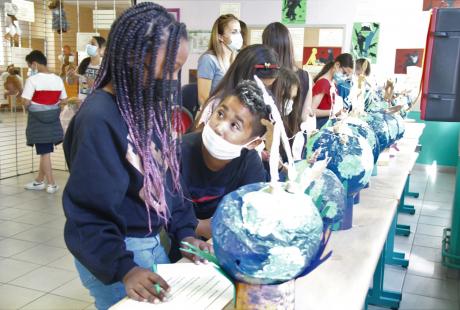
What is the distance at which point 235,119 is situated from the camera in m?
1.47

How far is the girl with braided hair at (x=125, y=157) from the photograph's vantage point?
108 centimetres

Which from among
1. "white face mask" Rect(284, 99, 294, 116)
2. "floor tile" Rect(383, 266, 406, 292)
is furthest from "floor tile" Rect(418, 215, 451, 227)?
"white face mask" Rect(284, 99, 294, 116)

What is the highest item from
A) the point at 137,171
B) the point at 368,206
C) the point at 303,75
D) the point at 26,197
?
the point at 303,75

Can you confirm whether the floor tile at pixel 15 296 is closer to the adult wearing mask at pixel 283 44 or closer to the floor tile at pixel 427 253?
the adult wearing mask at pixel 283 44

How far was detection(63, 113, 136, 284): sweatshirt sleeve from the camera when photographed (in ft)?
3.51

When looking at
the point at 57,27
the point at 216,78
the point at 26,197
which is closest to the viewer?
the point at 216,78

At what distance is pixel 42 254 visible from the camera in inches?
129

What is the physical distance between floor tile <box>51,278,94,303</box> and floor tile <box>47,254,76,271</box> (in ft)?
0.77

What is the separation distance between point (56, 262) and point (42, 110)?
7.52 ft

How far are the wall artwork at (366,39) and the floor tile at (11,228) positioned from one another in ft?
14.1

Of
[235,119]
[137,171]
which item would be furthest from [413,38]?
[137,171]

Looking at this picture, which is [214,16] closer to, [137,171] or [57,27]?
[57,27]

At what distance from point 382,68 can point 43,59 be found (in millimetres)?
4059

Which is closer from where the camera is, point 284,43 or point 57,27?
point 284,43
